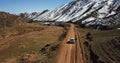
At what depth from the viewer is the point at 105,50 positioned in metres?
59.8

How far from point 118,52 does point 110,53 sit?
1.82 m

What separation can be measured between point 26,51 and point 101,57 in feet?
78.7

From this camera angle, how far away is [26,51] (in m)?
68.0

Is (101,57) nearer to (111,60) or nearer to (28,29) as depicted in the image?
(111,60)

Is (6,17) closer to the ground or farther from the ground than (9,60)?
farther from the ground

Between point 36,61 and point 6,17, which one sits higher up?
point 6,17

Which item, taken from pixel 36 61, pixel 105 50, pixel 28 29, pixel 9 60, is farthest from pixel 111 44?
pixel 28 29

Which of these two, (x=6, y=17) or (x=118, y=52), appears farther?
(x=6, y=17)

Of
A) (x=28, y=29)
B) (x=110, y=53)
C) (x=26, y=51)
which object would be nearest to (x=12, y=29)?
(x=28, y=29)

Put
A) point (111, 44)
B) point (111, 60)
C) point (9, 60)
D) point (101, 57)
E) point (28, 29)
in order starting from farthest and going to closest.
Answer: point (28, 29) < point (111, 44) < point (9, 60) < point (101, 57) < point (111, 60)

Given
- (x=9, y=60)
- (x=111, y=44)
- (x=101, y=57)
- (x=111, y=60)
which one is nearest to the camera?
(x=111, y=60)

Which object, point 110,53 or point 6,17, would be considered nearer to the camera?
point 110,53

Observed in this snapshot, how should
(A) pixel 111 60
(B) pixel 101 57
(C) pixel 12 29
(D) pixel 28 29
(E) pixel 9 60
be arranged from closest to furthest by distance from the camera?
(A) pixel 111 60 → (B) pixel 101 57 → (E) pixel 9 60 → (C) pixel 12 29 → (D) pixel 28 29

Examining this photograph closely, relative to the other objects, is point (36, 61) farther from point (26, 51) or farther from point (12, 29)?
point (12, 29)
